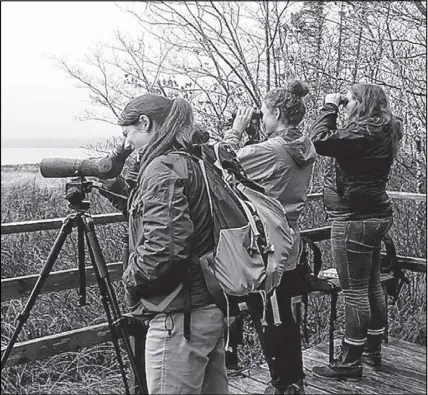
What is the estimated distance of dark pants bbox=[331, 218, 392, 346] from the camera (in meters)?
3.08

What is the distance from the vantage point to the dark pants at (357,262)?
10.1ft

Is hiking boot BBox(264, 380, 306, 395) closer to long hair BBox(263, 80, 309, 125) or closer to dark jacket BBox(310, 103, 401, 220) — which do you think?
dark jacket BBox(310, 103, 401, 220)

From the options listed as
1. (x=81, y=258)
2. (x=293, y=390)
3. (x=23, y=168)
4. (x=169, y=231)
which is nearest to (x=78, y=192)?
(x=81, y=258)

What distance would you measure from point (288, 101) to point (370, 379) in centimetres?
157

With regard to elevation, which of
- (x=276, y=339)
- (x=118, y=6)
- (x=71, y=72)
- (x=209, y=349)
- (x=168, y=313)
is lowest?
(x=276, y=339)

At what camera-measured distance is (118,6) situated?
475 centimetres

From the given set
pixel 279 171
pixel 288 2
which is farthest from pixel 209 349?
pixel 288 2

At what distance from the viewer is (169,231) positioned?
69.3 inches

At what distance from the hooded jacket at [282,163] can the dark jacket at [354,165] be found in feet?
0.74

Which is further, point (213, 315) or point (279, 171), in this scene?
point (279, 171)

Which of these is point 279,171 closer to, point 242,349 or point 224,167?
point 224,167

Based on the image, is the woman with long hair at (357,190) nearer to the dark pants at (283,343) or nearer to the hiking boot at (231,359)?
the dark pants at (283,343)

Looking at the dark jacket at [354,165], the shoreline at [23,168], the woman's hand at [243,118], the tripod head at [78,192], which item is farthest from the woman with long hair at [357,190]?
the shoreline at [23,168]

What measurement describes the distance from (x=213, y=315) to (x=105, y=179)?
769 millimetres
